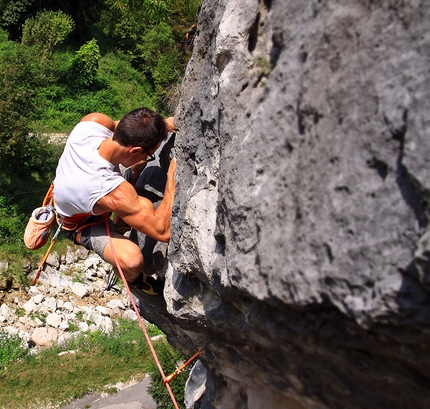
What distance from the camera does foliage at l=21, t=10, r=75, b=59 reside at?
14.8 meters

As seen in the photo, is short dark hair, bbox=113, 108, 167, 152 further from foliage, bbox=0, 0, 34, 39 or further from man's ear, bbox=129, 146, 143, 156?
foliage, bbox=0, 0, 34, 39

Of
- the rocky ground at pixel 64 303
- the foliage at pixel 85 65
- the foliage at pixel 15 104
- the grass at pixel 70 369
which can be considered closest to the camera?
the grass at pixel 70 369

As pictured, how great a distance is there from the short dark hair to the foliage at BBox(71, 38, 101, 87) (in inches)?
522

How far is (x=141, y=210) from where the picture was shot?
2930mm

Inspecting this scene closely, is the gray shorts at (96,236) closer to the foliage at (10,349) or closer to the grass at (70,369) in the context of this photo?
the grass at (70,369)

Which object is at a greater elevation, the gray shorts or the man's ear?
the man's ear

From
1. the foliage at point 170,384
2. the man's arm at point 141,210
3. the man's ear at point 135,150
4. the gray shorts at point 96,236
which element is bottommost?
the foliage at point 170,384

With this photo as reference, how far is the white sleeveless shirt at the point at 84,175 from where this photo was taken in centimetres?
301

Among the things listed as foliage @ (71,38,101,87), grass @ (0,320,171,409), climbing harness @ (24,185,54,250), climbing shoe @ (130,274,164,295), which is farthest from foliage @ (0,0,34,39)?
climbing shoe @ (130,274,164,295)

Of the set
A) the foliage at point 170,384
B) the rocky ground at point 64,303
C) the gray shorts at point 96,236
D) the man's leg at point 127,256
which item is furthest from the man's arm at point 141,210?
the rocky ground at point 64,303

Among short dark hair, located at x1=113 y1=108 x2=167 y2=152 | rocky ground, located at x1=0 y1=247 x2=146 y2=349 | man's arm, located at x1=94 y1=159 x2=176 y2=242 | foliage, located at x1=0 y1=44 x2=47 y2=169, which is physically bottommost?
rocky ground, located at x1=0 y1=247 x2=146 y2=349

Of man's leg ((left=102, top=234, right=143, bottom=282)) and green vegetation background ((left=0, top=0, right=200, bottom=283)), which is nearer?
man's leg ((left=102, top=234, right=143, bottom=282))

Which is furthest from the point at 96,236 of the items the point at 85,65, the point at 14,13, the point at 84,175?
the point at 14,13

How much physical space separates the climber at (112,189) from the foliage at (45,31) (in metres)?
12.7
